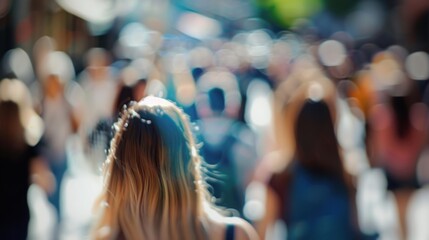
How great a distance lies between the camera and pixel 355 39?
4.98ft

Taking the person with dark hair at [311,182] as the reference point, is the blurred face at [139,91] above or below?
above

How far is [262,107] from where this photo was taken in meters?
1.55

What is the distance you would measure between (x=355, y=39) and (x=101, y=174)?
2.39 feet

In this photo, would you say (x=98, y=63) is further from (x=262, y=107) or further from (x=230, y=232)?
(x=230, y=232)

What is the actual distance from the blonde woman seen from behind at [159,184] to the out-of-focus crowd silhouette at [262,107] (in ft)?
0.09

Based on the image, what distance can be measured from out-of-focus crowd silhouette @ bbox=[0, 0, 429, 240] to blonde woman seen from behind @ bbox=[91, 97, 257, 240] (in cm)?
3

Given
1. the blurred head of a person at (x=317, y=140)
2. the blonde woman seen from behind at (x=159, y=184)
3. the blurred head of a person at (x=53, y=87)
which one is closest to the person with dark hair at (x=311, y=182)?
the blurred head of a person at (x=317, y=140)

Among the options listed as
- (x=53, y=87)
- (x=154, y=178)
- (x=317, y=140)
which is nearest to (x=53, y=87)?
(x=53, y=87)

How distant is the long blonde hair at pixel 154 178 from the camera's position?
1.53 meters

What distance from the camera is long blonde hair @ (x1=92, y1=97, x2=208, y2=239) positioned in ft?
5.01

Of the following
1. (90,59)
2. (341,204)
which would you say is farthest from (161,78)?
(341,204)

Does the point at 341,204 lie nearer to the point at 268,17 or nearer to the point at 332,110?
the point at 332,110

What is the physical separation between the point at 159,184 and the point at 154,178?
20mm

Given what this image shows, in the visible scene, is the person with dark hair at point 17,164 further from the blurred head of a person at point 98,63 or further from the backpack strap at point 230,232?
the backpack strap at point 230,232
